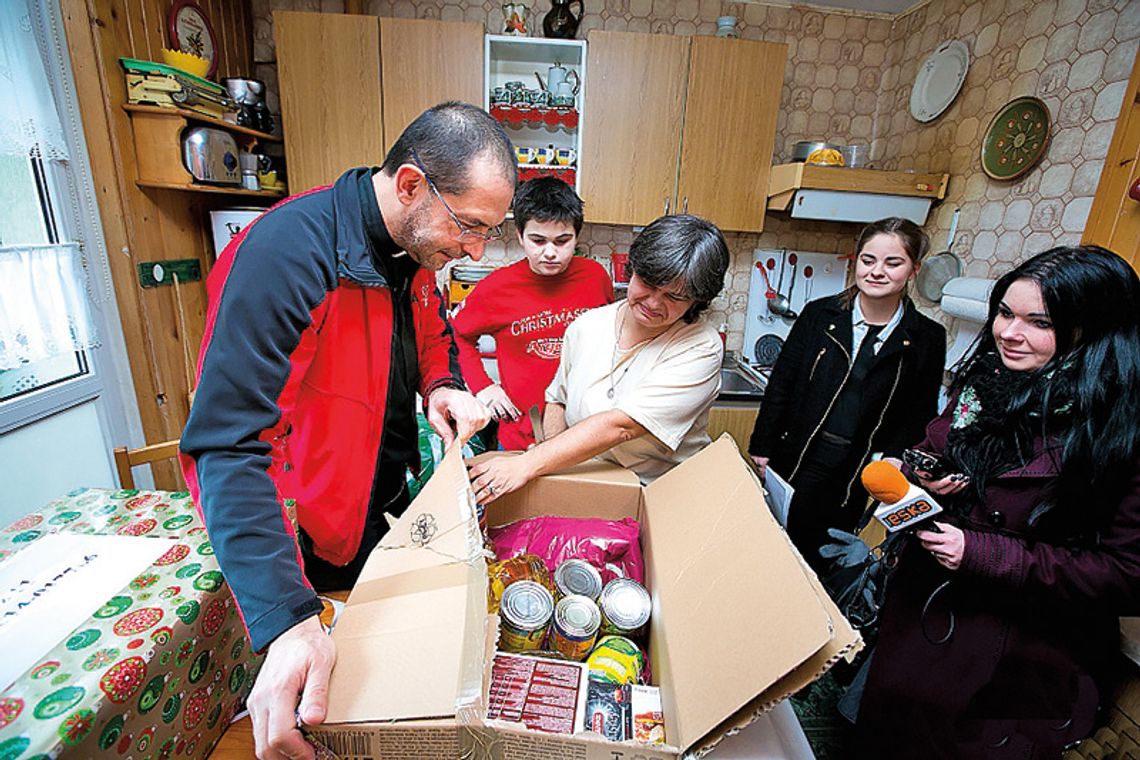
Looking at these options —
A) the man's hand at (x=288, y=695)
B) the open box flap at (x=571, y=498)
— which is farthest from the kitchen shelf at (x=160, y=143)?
the man's hand at (x=288, y=695)

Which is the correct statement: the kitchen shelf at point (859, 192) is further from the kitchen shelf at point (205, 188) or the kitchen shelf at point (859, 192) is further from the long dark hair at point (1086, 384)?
the kitchen shelf at point (205, 188)

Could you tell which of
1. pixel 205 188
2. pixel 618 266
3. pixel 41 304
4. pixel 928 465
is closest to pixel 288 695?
pixel 928 465

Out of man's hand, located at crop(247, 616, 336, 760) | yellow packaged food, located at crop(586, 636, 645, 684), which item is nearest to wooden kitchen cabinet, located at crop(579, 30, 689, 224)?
yellow packaged food, located at crop(586, 636, 645, 684)

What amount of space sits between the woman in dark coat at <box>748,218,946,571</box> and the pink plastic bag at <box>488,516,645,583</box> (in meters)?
1.00

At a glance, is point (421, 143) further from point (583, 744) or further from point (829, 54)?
point (829, 54)

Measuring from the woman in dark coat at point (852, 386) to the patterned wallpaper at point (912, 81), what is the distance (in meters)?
0.74

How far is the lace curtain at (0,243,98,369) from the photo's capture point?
5.22ft

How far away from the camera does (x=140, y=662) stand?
0.53 metres

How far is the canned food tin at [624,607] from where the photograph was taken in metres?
0.78

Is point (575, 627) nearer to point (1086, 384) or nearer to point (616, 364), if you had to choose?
point (616, 364)

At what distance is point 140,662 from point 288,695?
0.17 meters

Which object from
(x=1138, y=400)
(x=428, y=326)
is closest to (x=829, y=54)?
(x=1138, y=400)

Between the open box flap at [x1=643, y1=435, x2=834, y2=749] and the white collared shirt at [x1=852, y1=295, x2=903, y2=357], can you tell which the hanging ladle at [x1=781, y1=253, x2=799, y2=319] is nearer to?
the white collared shirt at [x1=852, y1=295, x2=903, y2=357]

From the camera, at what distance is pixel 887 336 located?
158 centimetres
